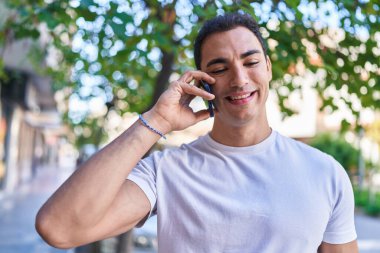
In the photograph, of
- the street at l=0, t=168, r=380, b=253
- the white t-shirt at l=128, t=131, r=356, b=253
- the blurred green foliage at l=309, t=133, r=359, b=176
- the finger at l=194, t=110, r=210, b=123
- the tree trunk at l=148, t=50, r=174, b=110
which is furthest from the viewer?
the blurred green foliage at l=309, t=133, r=359, b=176

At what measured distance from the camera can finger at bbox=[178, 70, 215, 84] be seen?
1742mm

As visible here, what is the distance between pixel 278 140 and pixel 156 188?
A: 48 cm

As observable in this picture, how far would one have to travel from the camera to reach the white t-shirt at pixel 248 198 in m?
1.60

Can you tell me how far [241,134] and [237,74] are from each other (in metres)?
0.21

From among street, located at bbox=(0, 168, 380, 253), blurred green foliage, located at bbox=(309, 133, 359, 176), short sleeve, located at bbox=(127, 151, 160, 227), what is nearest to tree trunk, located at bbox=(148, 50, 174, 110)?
short sleeve, located at bbox=(127, 151, 160, 227)

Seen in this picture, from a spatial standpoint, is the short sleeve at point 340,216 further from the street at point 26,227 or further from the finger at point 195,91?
the street at point 26,227

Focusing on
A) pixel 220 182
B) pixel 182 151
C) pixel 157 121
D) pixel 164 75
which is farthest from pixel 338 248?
pixel 164 75

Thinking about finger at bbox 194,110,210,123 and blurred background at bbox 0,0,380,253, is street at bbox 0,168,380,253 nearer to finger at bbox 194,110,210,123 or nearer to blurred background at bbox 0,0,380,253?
blurred background at bbox 0,0,380,253

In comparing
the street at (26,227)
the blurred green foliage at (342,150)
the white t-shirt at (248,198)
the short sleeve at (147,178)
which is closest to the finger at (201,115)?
the white t-shirt at (248,198)

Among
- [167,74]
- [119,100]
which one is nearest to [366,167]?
[119,100]

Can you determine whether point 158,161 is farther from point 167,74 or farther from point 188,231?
point 167,74

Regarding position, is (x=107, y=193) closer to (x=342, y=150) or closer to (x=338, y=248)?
(x=338, y=248)

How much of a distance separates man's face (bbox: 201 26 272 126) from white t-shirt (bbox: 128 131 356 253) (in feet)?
0.43

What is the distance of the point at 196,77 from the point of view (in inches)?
69.1
